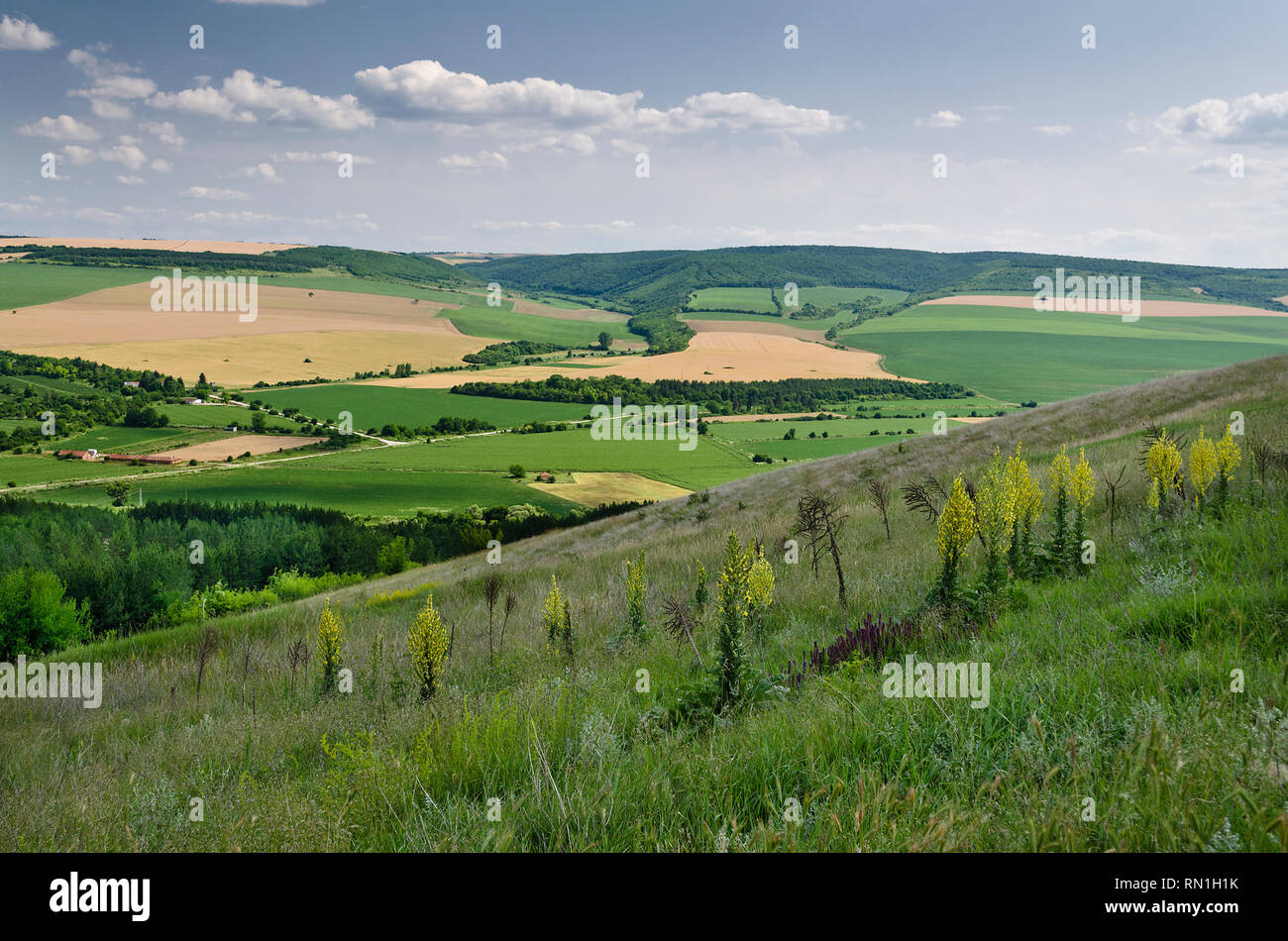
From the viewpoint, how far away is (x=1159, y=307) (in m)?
155

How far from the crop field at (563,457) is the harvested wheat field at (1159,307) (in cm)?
12770

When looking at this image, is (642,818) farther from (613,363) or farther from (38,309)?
(38,309)

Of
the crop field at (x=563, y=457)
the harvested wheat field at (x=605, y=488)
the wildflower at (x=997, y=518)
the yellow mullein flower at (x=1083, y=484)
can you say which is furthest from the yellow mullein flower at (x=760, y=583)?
the crop field at (x=563, y=457)

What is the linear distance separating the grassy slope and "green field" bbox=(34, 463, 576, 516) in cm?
5353

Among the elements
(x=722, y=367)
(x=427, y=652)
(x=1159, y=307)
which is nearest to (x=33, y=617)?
(x=427, y=652)

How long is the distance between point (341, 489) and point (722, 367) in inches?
2624

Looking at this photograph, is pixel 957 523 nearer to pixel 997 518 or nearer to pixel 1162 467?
pixel 997 518

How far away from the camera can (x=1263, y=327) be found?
13425 centimetres

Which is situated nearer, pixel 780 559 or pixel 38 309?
pixel 780 559

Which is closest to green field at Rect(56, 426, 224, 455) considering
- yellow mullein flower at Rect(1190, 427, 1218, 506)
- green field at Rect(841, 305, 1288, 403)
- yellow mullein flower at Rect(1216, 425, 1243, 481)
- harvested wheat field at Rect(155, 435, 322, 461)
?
harvested wheat field at Rect(155, 435, 322, 461)

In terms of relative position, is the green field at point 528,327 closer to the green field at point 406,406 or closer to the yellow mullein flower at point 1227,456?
the green field at point 406,406
